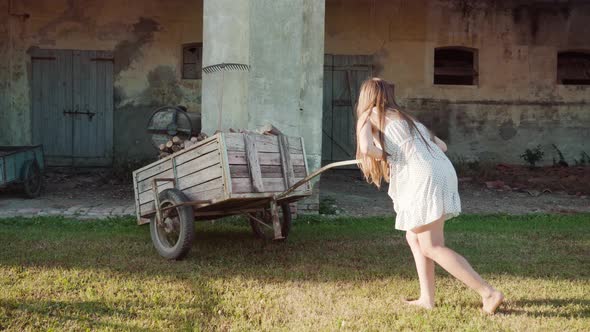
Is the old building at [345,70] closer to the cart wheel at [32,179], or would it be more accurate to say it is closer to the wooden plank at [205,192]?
the cart wheel at [32,179]

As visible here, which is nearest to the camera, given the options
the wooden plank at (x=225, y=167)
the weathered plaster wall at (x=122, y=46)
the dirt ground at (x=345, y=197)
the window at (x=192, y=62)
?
the wooden plank at (x=225, y=167)

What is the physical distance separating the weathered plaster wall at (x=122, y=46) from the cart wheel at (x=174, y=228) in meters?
6.44

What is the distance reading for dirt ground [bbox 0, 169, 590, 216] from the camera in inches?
340

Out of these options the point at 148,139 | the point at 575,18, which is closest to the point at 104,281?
the point at 148,139

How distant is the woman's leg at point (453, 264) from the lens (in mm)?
3939

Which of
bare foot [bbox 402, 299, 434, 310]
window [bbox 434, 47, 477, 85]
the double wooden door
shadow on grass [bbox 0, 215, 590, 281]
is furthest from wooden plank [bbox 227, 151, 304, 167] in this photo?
window [bbox 434, 47, 477, 85]

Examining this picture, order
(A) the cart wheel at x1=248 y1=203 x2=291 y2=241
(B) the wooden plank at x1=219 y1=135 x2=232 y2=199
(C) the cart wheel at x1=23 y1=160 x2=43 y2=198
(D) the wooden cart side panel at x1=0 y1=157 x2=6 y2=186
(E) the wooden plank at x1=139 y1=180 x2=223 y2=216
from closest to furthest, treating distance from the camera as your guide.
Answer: (B) the wooden plank at x1=219 y1=135 x2=232 y2=199 < (E) the wooden plank at x1=139 y1=180 x2=223 y2=216 < (A) the cart wheel at x1=248 y1=203 x2=291 y2=241 < (D) the wooden cart side panel at x1=0 y1=157 x2=6 y2=186 < (C) the cart wheel at x1=23 y1=160 x2=43 y2=198

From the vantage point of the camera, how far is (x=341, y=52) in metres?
12.2

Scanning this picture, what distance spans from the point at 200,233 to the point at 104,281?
2.14m

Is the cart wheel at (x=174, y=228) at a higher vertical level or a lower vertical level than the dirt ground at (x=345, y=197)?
higher

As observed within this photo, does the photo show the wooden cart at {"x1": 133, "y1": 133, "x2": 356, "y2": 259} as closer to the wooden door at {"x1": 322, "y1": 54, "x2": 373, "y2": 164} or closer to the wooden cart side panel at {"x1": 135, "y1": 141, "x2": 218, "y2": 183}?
the wooden cart side panel at {"x1": 135, "y1": 141, "x2": 218, "y2": 183}

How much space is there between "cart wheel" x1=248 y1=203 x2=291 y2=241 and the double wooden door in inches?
248

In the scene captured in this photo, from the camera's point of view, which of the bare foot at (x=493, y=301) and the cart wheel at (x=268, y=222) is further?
the cart wheel at (x=268, y=222)

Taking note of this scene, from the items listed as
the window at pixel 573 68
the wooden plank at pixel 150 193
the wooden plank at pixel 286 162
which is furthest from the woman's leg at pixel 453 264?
the window at pixel 573 68
